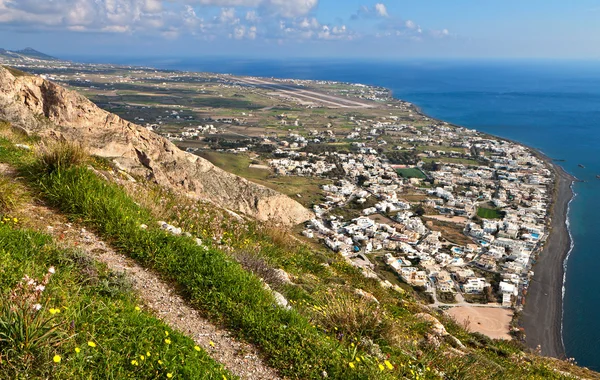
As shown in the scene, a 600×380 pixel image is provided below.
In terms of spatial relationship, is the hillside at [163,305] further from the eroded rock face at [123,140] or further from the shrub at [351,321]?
the eroded rock face at [123,140]

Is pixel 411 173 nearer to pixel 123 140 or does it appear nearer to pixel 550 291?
pixel 550 291

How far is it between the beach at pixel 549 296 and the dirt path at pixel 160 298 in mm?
17613

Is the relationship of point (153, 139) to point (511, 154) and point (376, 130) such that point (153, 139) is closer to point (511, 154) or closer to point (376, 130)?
point (511, 154)

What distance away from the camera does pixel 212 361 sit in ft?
12.6

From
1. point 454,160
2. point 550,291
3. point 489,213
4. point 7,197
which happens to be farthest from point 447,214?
point 7,197

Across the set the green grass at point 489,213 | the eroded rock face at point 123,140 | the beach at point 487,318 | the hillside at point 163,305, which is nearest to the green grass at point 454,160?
the green grass at point 489,213

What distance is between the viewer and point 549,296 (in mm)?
32969

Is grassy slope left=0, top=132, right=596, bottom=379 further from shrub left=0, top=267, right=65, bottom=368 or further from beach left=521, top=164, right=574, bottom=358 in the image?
beach left=521, top=164, right=574, bottom=358

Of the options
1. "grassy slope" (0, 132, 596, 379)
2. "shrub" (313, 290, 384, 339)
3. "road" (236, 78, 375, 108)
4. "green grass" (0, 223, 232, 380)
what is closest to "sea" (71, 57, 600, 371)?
"road" (236, 78, 375, 108)

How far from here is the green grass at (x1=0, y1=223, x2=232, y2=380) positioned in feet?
10.1

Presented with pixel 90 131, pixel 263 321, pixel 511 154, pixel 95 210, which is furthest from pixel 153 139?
pixel 511 154

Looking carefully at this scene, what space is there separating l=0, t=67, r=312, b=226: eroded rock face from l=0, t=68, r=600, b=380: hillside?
13.5 metres

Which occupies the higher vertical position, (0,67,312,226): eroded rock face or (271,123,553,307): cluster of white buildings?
(0,67,312,226): eroded rock face

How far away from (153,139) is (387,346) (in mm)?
22340
